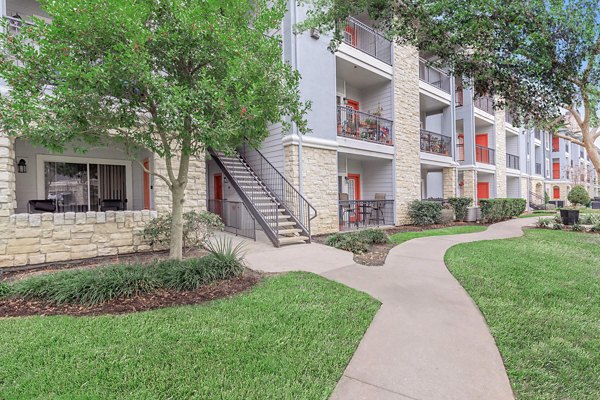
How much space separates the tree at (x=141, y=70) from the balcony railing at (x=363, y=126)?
7225 millimetres

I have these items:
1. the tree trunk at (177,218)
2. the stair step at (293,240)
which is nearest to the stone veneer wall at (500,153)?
the stair step at (293,240)

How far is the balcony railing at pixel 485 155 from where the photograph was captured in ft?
67.4

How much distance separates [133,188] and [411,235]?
10153 mm

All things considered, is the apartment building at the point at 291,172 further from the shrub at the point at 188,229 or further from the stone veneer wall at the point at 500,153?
the stone veneer wall at the point at 500,153

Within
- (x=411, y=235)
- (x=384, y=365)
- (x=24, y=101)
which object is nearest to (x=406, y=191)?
(x=411, y=235)

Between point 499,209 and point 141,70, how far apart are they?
1817 centimetres

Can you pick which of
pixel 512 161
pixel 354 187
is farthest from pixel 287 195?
pixel 512 161

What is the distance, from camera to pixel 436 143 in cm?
1673

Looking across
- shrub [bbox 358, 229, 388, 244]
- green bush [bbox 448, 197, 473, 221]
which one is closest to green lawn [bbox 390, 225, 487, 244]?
shrub [bbox 358, 229, 388, 244]

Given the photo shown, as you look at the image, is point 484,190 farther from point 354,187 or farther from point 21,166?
point 21,166

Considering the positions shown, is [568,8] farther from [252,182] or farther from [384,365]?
[252,182]

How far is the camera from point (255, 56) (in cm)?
501

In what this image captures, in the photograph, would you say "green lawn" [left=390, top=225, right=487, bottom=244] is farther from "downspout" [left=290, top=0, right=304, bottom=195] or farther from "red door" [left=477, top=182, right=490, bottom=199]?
"red door" [left=477, top=182, right=490, bottom=199]

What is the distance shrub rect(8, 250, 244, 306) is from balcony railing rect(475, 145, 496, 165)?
20.3m
